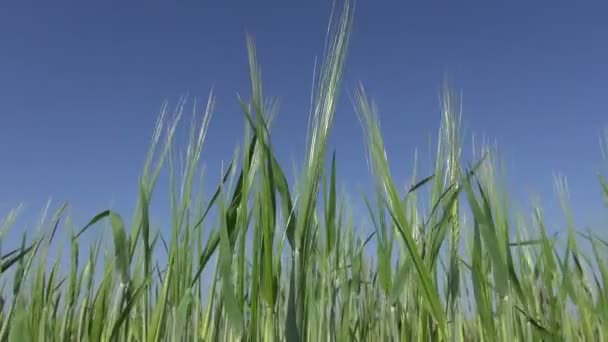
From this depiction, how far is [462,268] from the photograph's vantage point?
1.19 m

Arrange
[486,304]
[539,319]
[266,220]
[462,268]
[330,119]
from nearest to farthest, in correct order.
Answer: [266,220] < [330,119] < [486,304] < [539,319] < [462,268]

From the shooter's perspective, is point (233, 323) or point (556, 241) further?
point (556, 241)

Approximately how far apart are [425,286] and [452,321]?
172mm

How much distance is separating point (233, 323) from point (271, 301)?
0.06 metres

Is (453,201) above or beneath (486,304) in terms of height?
above

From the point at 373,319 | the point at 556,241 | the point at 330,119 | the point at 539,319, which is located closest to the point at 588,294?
the point at 556,241

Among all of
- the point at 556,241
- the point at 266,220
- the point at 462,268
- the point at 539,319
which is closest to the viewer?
the point at 266,220

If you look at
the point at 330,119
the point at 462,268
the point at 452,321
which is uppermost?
the point at 330,119

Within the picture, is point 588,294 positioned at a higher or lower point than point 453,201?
lower

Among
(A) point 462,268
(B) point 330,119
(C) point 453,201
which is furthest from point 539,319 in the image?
(B) point 330,119

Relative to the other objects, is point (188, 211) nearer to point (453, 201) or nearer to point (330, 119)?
point (330, 119)

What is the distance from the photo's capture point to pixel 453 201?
98cm

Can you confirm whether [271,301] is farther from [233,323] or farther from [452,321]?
[452,321]

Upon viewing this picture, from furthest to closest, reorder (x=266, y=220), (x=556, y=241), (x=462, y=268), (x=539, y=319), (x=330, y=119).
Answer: (x=556, y=241), (x=462, y=268), (x=539, y=319), (x=330, y=119), (x=266, y=220)
